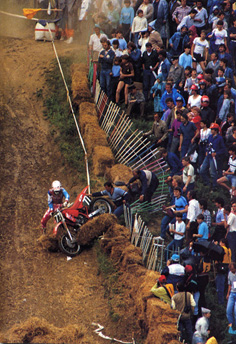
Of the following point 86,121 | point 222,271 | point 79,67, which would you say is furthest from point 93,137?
point 222,271

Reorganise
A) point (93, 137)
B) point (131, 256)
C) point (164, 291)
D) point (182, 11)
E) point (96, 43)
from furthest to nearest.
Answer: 1. point (96, 43)
2. point (182, 11)
3. point (93, 137)
4. point (131, 256)
5. point (164, 291)

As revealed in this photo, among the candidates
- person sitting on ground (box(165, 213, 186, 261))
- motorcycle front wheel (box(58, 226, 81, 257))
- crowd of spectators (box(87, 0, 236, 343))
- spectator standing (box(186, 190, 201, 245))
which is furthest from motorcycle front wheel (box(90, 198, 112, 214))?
spectator standing (box(186, 190, 201, 245))

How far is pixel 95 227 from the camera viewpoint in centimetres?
1764

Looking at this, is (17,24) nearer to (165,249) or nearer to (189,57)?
(189,57)

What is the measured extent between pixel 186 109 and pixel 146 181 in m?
2.72

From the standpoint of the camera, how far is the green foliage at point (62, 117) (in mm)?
22828

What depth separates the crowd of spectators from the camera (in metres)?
15.1

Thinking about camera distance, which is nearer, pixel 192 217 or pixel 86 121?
pixel 192 217

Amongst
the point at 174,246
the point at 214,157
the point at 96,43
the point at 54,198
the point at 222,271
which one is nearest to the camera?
the point at 222,271

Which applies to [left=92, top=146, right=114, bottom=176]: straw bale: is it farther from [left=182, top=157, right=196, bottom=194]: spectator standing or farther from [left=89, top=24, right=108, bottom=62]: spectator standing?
[left=89, top=24, right=108, bottom=62]: spectator standing

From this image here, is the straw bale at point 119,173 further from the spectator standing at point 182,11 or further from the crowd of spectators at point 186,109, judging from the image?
the spectator standing at point 182,11

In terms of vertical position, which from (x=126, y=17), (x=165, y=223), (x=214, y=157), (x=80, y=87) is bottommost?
(x=165, y=223)

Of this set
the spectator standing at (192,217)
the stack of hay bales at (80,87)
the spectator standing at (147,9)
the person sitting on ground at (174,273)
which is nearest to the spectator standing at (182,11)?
the spectator standing at (147,9)

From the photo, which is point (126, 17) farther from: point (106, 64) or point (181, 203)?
point (181, 203)
